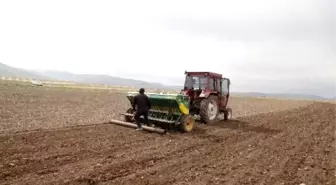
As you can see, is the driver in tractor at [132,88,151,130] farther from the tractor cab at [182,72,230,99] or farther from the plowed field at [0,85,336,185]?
the tractor cab at [182,72,230,99]

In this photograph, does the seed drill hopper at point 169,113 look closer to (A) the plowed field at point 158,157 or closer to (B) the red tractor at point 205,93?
(A) the plowed field at point 158,157

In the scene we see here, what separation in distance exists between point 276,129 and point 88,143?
9012 mm

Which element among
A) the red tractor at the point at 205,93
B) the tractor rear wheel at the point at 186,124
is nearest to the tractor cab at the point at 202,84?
the red tractor at the point at 205,93

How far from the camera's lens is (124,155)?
9.18 metres

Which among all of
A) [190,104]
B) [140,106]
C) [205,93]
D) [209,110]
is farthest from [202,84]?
[140,106]

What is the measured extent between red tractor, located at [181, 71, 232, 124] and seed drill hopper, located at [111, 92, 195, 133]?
2168 millimetres

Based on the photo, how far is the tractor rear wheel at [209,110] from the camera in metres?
15.6

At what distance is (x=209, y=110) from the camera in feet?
53.0

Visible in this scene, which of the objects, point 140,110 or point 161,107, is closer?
point 140,110

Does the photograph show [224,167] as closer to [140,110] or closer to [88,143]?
[88,143]

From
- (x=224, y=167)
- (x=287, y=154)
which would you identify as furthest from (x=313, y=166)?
(x=224, y=167)

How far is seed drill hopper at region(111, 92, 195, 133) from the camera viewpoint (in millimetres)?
13305

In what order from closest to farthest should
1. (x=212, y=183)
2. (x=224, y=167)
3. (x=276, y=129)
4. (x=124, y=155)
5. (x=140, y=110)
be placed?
(x=212, y=183), (x=224, y=167), (x=124, y=155), (x=140, y=110), (x=276, y=129)

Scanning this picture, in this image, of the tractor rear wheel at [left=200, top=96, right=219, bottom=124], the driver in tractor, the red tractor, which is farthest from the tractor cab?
the driver in tractor
